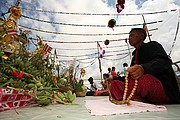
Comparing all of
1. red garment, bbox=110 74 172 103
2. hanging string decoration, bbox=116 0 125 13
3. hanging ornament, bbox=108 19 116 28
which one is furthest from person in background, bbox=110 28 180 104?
hanging ornament, bbox=108 19 116 28

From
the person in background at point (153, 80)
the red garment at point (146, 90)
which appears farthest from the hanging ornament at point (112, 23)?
the red garment at point (146, 90)

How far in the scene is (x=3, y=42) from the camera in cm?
123

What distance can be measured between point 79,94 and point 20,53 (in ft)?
6.09

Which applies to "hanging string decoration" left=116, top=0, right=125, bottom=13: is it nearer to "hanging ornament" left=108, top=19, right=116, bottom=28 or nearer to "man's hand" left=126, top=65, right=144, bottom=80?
"hanging ornament" left=108, top=19, right=116, bottom=28

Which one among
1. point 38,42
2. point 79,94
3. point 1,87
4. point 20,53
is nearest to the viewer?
point 1,87

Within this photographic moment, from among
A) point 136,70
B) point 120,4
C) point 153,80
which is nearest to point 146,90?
point 153,80

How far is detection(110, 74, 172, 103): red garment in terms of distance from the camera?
133 cm

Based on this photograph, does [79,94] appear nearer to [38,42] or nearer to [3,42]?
[38,42]

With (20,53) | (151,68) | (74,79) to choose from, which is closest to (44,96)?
(20,53)

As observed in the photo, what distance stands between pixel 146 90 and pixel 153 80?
0.32 ft

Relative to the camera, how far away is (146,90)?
4.43 feet

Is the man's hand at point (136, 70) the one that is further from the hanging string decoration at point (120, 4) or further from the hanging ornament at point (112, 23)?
the hanging ornament at point (112, 23)

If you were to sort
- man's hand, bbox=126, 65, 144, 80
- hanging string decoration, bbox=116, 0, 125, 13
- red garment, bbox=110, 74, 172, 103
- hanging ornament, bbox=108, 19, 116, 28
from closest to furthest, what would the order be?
man's hand, bbox=126, 65, 144, 80
red garment, bbox=110, 74, 172, 103
hanging string decoration, bbox=116, 0, 125, 13
hanging ornament, bbox=108, 19, 116, 28

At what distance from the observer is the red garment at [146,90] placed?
1.33 m
